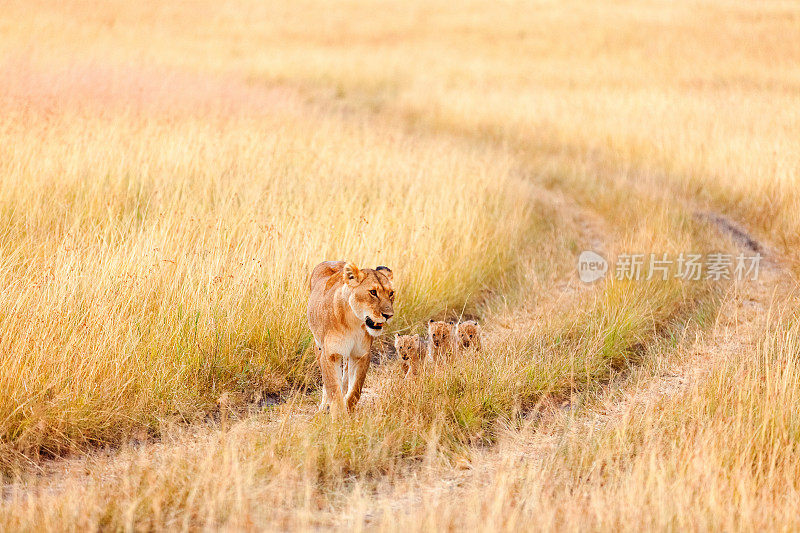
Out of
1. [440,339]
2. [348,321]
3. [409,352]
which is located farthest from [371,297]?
[440,339]

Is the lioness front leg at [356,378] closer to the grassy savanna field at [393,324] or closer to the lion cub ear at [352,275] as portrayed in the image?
the grassy savanna field at [393,324]

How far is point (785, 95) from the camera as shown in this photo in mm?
16391

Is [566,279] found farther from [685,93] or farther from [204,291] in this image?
[685,93]

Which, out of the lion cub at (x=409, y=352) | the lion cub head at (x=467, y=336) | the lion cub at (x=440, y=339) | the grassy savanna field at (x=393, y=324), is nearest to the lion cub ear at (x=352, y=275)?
the grassy savanna field at (x=393, y=324)

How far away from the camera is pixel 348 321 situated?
439 centimetres

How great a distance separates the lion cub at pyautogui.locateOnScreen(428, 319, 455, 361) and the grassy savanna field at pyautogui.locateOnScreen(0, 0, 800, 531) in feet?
0.91

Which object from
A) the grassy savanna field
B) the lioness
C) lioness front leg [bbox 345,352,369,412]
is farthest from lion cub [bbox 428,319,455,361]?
lioness front leg [bbox 345,352,369,412]

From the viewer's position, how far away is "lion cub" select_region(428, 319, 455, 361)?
18.8 feet

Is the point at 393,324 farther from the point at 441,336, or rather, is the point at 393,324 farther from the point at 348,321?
the point at 348,321

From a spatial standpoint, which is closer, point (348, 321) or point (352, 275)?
point (352, 275)

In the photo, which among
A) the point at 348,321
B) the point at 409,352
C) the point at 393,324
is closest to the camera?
the point at 348,321

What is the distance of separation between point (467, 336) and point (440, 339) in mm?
192

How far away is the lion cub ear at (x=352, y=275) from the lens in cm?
420

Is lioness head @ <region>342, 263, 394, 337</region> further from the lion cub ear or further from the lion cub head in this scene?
the lion cub head
